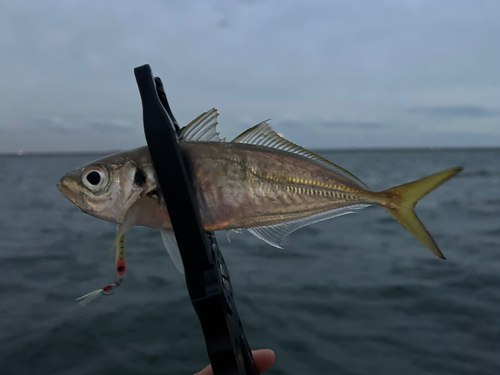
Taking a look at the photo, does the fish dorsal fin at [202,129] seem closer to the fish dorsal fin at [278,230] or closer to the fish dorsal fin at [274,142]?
the fish dorsal fin at [274,142]

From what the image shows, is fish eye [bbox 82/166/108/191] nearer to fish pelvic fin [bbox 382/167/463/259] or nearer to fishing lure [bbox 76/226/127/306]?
fishing lure [bbox 76/226/127/306]

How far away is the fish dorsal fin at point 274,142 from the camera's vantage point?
1217mm

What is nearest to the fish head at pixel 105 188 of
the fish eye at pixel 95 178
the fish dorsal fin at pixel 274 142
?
the fish eye at pixel 95 178

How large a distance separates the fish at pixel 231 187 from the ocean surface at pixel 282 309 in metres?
2.61

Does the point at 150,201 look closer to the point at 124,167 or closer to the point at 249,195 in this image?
the point at 124,167

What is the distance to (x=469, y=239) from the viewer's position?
13461 millimetres

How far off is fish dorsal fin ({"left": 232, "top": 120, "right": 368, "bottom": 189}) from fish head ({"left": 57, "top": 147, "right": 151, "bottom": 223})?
0.38m

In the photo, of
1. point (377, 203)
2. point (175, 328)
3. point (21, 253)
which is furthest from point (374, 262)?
point (21, 253)

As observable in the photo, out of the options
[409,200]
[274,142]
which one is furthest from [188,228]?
[409,200]

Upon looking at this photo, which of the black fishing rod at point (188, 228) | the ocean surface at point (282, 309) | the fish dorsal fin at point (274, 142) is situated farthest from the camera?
the ocean surface at point (282, 309)

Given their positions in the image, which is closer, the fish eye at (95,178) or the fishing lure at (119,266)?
the fish eye at (95,178)

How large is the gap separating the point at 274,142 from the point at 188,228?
431 millimetres

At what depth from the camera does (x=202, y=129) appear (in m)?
1.19

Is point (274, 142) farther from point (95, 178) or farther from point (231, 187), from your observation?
point (95, 178)
